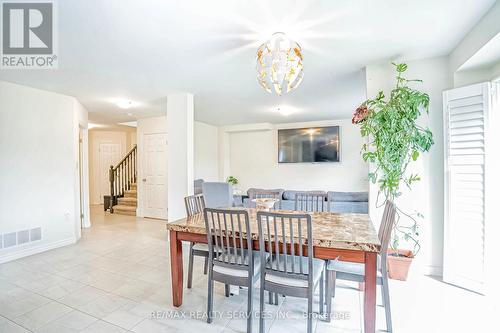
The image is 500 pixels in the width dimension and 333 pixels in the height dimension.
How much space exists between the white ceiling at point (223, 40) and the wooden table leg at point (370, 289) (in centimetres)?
183

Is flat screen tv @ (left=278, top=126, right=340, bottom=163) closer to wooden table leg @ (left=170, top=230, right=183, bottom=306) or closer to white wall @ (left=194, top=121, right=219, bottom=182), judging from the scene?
white wall @ (left=194, top=121, right=219, bottom=182)

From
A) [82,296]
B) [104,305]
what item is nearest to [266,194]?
[104,305]

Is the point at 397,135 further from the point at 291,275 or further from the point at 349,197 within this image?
the point at 291,275

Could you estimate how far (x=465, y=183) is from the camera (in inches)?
99.2

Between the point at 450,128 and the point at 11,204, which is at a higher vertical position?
the point at 450,128

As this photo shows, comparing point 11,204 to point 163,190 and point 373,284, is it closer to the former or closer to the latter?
point 163,190

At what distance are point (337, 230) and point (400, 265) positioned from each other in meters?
1.26

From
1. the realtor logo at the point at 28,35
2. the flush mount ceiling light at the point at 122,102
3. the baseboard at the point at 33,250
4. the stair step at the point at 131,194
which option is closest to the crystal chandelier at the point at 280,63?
the realtor logo at the point at 28,35

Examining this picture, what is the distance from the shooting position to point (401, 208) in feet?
9.42

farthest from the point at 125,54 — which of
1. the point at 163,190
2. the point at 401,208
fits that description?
the point at 163,190

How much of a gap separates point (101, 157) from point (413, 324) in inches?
350

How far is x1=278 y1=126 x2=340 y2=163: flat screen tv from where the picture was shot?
653 cm

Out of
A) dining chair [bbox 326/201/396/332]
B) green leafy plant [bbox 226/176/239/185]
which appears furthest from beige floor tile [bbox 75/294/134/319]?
green leafy plant [bbox 226/176/239/185]

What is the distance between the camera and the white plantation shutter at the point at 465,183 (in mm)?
2408
